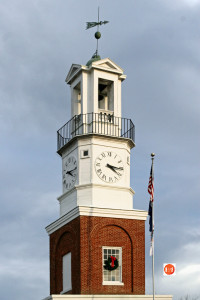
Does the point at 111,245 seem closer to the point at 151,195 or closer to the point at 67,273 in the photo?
the point at 67,273

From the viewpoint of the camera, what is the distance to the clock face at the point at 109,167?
147ft

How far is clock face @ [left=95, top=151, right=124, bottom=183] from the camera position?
44.8 meters

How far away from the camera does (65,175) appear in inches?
1828

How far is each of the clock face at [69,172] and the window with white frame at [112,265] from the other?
4656 millimetres

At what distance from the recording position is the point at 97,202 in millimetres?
44062

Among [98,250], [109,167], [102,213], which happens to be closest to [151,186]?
[102,213]

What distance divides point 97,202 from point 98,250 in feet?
9.19

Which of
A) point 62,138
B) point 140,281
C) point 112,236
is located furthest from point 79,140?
point 140,281

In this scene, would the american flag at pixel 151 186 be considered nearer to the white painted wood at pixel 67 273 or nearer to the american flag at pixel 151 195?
the american flag at pixel 151 195

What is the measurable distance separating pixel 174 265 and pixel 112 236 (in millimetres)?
3892

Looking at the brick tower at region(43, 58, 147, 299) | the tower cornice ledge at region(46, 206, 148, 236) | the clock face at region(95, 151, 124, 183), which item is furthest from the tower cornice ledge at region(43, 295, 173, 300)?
the clock face at region(95, 151, 124, 183)

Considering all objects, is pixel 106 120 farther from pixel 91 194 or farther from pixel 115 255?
pixel 115 255

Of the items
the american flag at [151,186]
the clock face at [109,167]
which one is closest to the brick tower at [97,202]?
the clock face at [109,167]

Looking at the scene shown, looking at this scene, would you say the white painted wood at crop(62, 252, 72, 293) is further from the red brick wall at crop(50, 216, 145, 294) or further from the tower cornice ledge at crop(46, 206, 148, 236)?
the tower cornice ledge at crop(46, 206, 148, 236)
